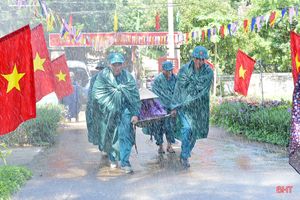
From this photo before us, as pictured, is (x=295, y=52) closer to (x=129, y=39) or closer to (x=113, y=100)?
(x=113, y=100)

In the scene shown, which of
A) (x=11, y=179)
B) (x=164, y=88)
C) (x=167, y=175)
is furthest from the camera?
(x=164, y=88)

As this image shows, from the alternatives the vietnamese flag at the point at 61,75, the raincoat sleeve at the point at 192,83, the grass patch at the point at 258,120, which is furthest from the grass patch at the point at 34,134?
the grass patch at the point at 258,120

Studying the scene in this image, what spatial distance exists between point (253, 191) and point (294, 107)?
251 centimetres

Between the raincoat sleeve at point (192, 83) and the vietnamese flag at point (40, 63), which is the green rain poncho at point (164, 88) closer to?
the raincoat sleeve at point (192, 83)

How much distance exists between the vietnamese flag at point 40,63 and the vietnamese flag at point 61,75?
8.29 ft

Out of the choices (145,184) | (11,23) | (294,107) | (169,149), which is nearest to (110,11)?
(11,23)

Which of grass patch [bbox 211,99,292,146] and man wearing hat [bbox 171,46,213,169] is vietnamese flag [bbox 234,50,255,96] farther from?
man wearing hat [bbox 171,46,213,169]

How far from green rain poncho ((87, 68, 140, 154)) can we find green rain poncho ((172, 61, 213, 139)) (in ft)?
2.52

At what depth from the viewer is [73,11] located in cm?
3525

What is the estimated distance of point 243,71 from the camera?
527 inches

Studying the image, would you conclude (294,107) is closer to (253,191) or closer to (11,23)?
(253,191)

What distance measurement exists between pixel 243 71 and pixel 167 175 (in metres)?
6.05

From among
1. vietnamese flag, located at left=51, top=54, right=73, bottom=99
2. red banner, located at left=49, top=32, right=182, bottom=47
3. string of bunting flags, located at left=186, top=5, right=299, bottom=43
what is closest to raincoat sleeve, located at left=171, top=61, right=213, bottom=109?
vietnamese flag, located at left=51, top=54, right=73, bottom=99

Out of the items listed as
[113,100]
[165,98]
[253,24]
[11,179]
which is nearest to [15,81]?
[11,179]
